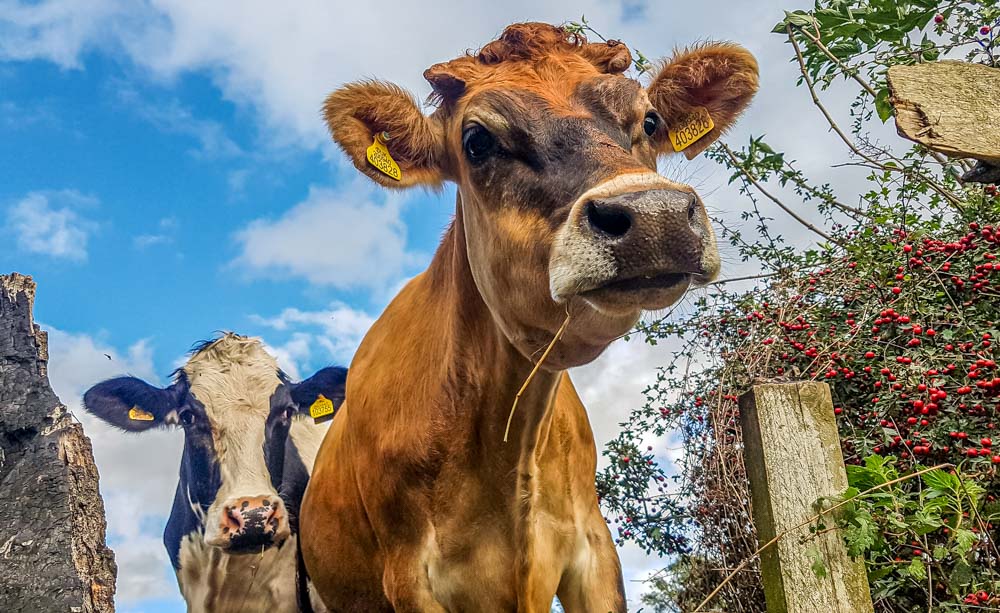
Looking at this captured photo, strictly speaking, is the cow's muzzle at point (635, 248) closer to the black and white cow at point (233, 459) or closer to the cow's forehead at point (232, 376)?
the black and white cow at point (233, 459)

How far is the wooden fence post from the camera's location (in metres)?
2.25

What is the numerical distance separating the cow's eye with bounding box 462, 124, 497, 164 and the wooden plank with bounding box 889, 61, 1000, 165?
1213 mm

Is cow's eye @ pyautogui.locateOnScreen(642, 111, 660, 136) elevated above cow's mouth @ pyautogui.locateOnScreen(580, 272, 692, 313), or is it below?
above

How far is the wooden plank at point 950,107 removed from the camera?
2184 mm

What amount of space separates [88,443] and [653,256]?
2.69 meters

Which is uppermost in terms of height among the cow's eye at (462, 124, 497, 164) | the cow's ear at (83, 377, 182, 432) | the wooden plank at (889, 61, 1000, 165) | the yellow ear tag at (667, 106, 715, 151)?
the yellow ear tag at (667, 106, 715, 151)

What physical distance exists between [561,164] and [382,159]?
3.12 ft

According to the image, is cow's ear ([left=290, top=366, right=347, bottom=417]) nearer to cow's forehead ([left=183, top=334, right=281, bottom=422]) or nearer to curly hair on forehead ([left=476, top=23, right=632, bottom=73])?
cow's forehead ([left=183, top=334, right=281, bottom=422])

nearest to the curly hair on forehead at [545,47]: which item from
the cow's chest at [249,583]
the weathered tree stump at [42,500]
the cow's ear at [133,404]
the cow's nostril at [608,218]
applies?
the cow's nostril at [608,218]

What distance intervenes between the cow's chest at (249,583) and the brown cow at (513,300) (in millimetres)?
1445

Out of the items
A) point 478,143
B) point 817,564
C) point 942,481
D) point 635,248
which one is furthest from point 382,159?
point 942,481

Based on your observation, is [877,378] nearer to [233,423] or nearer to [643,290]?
[643,290]

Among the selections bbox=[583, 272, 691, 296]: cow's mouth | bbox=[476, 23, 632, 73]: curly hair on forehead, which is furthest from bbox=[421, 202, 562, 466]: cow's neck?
bbox=[583, 272, 691, 296]: cow's mouth

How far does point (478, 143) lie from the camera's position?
2730 mm
